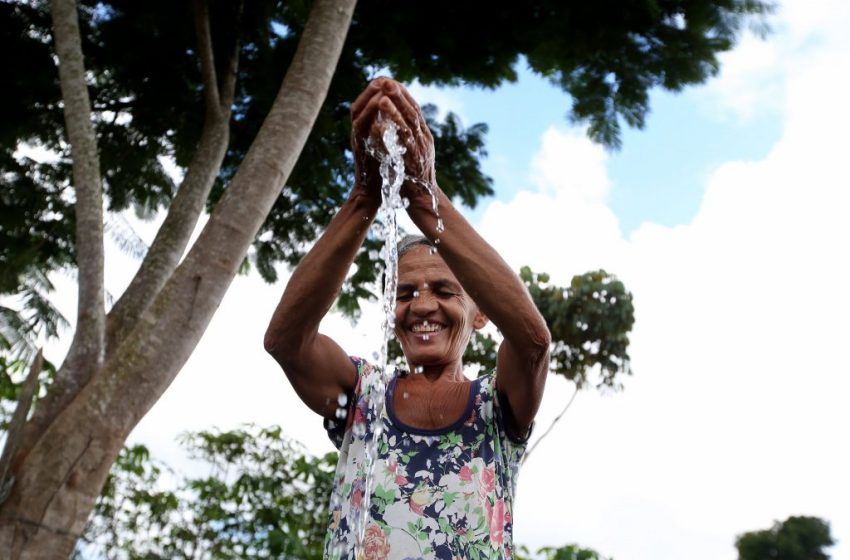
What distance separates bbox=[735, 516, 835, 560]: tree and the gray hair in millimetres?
22129

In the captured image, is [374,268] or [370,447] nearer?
[370,447]

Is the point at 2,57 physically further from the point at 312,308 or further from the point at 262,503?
the point at 312,308

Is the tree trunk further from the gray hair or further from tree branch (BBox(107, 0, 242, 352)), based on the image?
the gray hair

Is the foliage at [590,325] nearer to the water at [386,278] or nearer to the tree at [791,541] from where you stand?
the water at [386,278]

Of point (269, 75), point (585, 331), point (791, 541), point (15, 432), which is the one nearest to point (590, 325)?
point (585, 331)

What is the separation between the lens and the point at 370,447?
5.28ft

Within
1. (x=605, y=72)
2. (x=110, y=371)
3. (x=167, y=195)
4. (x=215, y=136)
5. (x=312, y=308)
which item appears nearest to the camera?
(x=312, y=308)

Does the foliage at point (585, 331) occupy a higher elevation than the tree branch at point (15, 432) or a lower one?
higher

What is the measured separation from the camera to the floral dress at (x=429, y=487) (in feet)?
4.76

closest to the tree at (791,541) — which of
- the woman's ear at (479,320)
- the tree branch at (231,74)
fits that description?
the tree branch at (231,74)

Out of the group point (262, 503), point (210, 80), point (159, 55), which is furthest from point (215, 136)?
point (262, 503)

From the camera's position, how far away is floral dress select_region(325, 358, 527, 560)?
1.45 m

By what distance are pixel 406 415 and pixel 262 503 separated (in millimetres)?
4252

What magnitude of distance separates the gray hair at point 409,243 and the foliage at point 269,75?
143 inches
